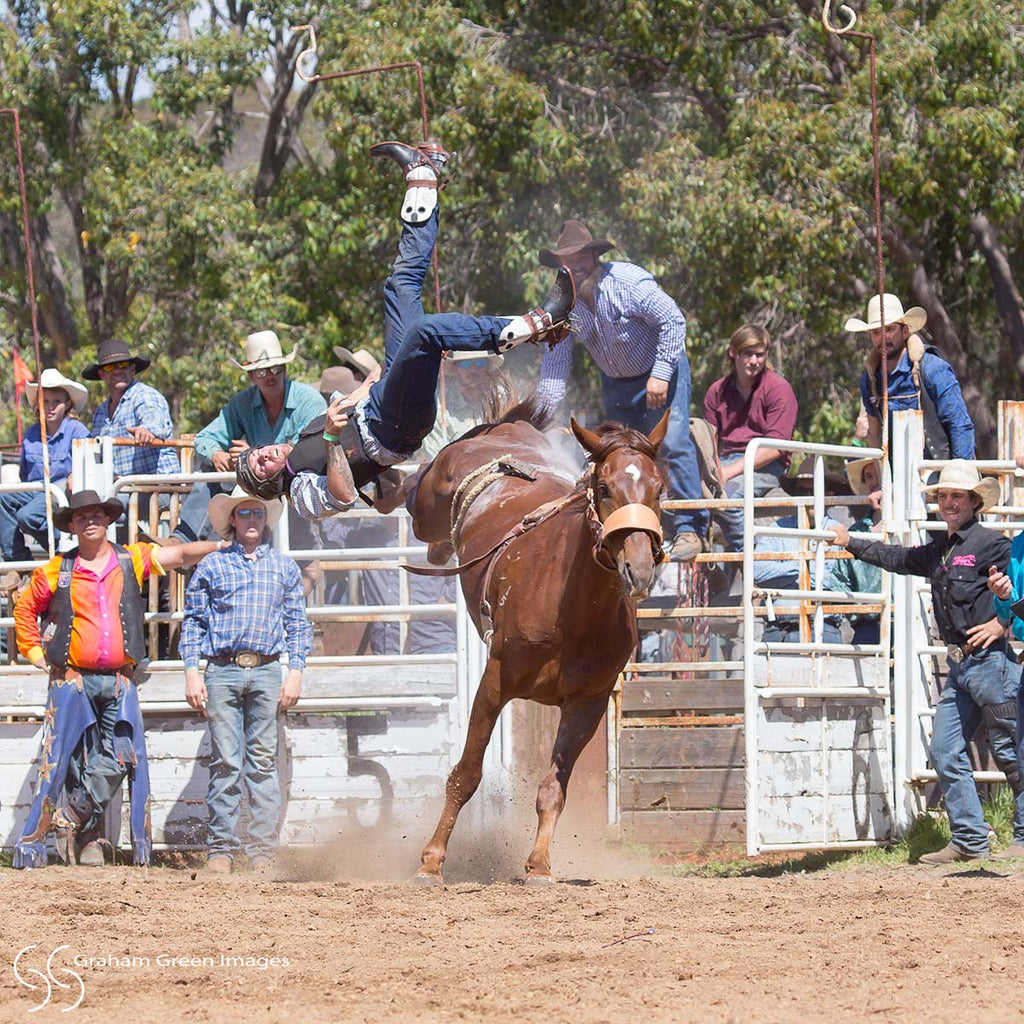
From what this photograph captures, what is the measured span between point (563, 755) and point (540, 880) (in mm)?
587

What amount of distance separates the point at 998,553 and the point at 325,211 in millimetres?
10285

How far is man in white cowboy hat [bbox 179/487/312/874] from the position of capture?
8.80m

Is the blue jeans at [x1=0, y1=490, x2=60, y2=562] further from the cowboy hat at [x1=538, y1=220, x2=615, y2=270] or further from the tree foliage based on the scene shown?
the tree foliage

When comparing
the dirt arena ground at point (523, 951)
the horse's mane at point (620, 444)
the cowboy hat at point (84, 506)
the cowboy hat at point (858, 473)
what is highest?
the cowboy hat at point (858, 473)

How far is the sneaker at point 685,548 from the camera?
8891 mm

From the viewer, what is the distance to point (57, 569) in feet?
29.7

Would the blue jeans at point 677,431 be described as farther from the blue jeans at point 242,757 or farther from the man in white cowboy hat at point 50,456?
the man in white cowboy hat at point 50,456

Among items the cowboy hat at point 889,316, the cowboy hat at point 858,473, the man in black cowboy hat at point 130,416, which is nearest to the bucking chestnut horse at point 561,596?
the cowboy hat at point 858,473

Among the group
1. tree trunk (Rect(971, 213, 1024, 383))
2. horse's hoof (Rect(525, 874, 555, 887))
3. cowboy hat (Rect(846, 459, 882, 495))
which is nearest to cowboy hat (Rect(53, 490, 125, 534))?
horse's hoof (Rect(525, 874, 555, 887))

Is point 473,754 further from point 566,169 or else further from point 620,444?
point 566,169

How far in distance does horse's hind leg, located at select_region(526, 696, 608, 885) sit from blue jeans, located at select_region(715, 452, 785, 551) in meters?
2.52

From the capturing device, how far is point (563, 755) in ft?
23.5

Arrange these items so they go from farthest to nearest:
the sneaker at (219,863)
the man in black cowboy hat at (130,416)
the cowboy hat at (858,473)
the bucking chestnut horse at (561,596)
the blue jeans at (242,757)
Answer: the man in black cowboy hat at (130,416) → the cowboy hat at (858,473) → the blue jeans at (242,757) → the sneaker at (219,863) → the bucking chestnut horse at (561,596)

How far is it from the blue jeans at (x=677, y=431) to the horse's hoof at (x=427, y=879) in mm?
2905
